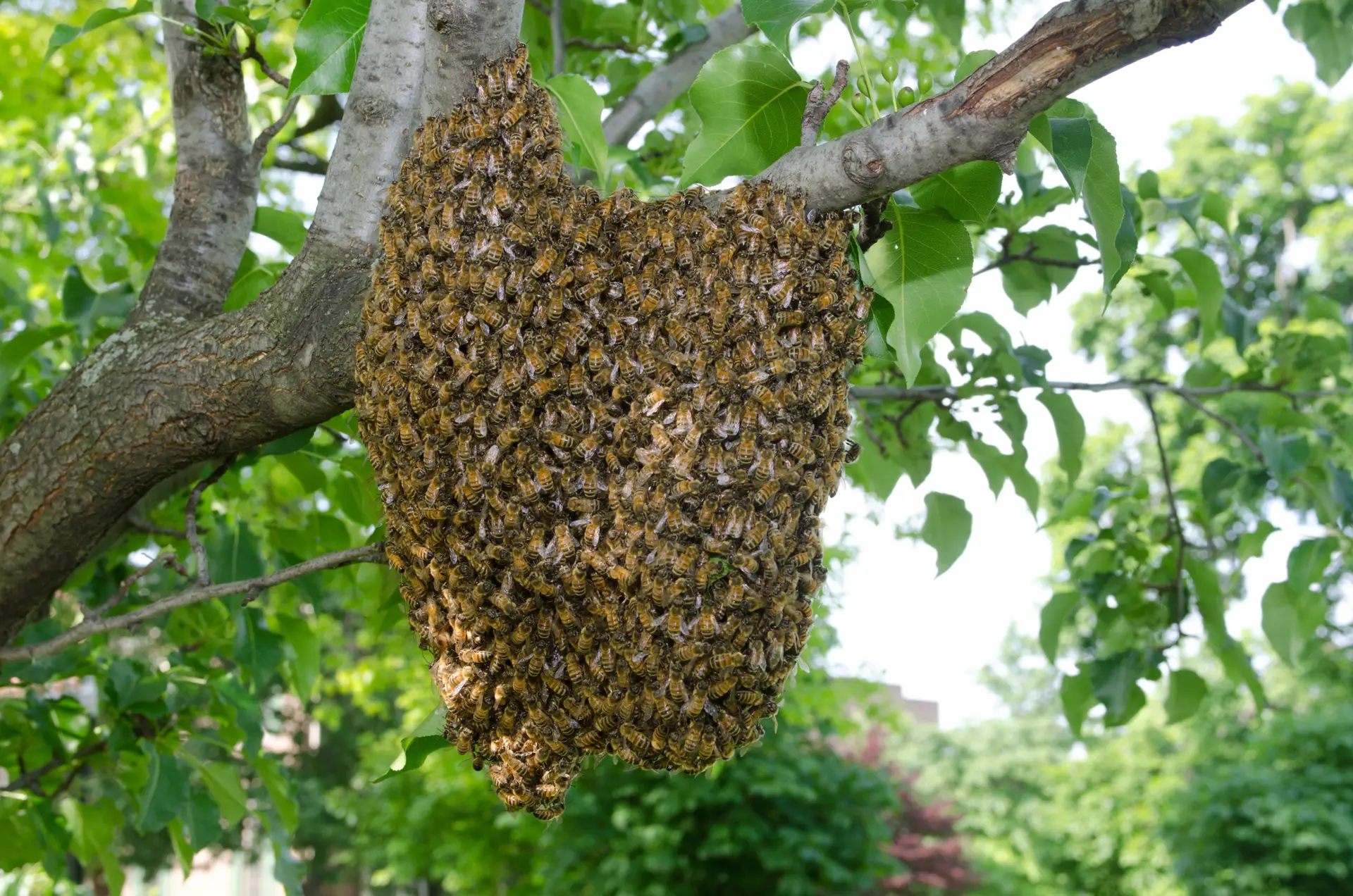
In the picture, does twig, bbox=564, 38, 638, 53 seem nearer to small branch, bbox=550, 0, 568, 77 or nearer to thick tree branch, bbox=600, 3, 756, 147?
thick tree branch, bbox=600, 3, 756, 147

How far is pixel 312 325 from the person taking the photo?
75.2 inches

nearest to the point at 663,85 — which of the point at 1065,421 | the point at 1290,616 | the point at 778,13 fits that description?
the point at 1065,421

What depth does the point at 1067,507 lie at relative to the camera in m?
3.67

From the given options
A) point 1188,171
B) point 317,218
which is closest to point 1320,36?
point 317,218

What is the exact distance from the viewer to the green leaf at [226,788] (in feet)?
10.1

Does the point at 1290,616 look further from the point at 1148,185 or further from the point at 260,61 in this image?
the point at 260,61

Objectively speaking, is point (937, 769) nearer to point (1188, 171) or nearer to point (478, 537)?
point (1188, 171)

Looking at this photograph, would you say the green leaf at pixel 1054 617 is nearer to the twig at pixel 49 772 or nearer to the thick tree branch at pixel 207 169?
the thick tree branch at pixel 207 169

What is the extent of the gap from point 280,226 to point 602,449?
1.49 metres

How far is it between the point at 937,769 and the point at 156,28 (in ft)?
86.7

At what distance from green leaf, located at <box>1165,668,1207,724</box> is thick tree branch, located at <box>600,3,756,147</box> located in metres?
2.63

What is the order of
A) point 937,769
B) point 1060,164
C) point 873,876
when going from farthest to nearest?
point 937,769 < point 873,876 < point 1060,164

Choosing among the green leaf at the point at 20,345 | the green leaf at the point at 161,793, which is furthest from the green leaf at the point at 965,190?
the green leaf at the point at 161,793

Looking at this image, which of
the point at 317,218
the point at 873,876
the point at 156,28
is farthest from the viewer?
the point at 873,876
